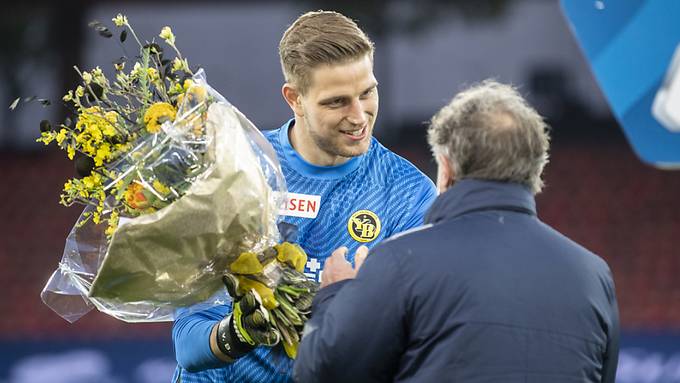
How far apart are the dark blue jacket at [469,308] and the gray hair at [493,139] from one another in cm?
4

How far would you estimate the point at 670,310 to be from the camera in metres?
13.6

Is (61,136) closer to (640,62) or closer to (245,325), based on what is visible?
(245,325)

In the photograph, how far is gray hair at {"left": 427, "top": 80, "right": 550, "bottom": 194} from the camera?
2.71 metres

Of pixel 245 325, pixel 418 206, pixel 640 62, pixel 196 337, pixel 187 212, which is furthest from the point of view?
pixel 418 206

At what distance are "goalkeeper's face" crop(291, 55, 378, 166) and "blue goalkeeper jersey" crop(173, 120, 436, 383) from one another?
152mm

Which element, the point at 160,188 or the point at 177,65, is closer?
the point at 160,188

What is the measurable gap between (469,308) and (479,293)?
4cm

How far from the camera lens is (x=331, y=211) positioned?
3.60 meters

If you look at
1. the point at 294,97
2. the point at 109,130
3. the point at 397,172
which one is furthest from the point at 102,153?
the point at 397,172

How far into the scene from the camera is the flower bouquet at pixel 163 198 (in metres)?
2.96

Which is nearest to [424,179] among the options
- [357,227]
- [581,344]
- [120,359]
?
[357,227]

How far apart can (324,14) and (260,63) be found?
10.7m

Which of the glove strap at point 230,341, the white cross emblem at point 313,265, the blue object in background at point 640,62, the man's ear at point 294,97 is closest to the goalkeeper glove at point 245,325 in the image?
the glove strap at point 230,341

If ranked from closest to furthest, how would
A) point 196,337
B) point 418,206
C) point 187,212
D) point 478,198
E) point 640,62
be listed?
point 478,198 → point 640,62 → point 187,212 → point 196,337 → point 418,206
